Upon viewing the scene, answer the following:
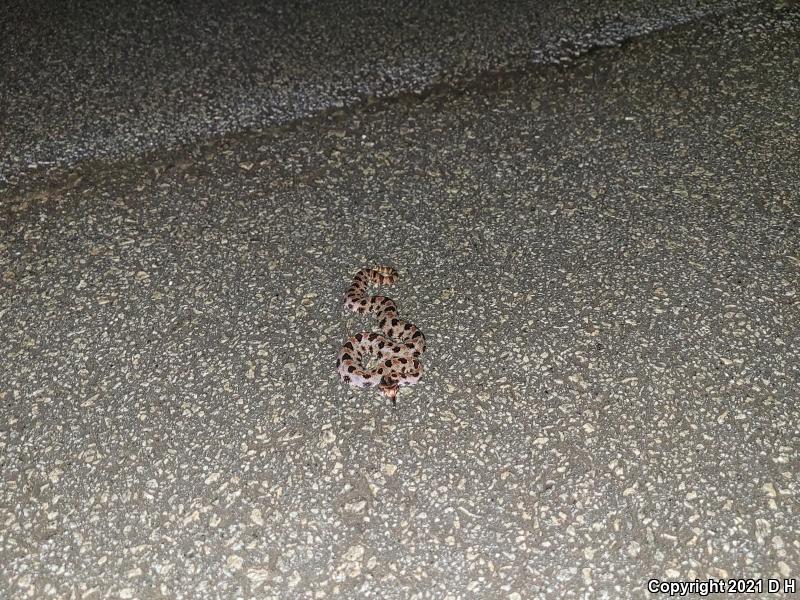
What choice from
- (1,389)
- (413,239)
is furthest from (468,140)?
(1,389)

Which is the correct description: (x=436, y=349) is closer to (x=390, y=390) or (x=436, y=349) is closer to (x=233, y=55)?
(x=390, y=390)

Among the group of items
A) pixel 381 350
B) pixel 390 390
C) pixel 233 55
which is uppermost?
pixel 233 55

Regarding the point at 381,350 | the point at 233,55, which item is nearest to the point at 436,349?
the point at 381,350

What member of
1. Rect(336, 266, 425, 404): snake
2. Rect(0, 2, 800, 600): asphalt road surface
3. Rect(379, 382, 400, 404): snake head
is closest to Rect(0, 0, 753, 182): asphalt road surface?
Rect(0, 2, 800, 600): asphalt road surface

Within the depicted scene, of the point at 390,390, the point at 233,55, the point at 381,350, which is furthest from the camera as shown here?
the point at 233,55

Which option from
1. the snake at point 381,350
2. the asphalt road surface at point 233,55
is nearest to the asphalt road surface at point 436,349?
the snake at point 381,350

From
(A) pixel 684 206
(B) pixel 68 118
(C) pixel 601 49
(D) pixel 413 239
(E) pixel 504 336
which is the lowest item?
(E) pixel 504 336

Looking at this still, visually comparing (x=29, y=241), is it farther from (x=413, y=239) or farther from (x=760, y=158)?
(x=760, y=158)
